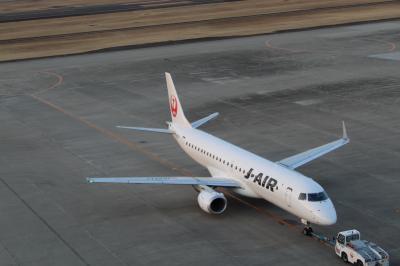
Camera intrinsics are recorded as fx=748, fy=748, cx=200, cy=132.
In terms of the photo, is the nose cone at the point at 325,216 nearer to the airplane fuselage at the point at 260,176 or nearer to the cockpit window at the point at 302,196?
the airplane fuselage at the point at 260,176

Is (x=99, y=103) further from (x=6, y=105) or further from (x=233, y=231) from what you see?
(x=233, y=231)

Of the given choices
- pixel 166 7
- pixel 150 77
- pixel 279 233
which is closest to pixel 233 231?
pixel 279 233

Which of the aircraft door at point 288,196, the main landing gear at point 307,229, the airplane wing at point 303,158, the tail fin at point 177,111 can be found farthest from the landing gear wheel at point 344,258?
the tail fin at point 177,111

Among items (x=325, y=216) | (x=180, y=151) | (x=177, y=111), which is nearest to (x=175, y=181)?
(x=325, y=216)

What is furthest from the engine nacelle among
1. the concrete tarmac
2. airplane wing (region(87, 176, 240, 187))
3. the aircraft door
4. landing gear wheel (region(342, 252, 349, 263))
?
landing gear wheel (region(342, 252, 349, 263))

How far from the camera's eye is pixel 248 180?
48.5m

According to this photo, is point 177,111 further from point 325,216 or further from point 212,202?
point 325,216

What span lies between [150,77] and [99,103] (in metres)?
14.1

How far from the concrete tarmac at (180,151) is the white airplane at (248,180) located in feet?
4.98

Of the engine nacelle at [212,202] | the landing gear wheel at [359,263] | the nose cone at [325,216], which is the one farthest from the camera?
the engine nacelle at [212,202]

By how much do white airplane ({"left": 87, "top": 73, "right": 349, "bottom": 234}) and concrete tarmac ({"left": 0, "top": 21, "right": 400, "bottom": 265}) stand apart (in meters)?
1.52

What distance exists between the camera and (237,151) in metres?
51.6

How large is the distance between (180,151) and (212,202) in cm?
1747

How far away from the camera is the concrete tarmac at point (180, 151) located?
4472 cm
